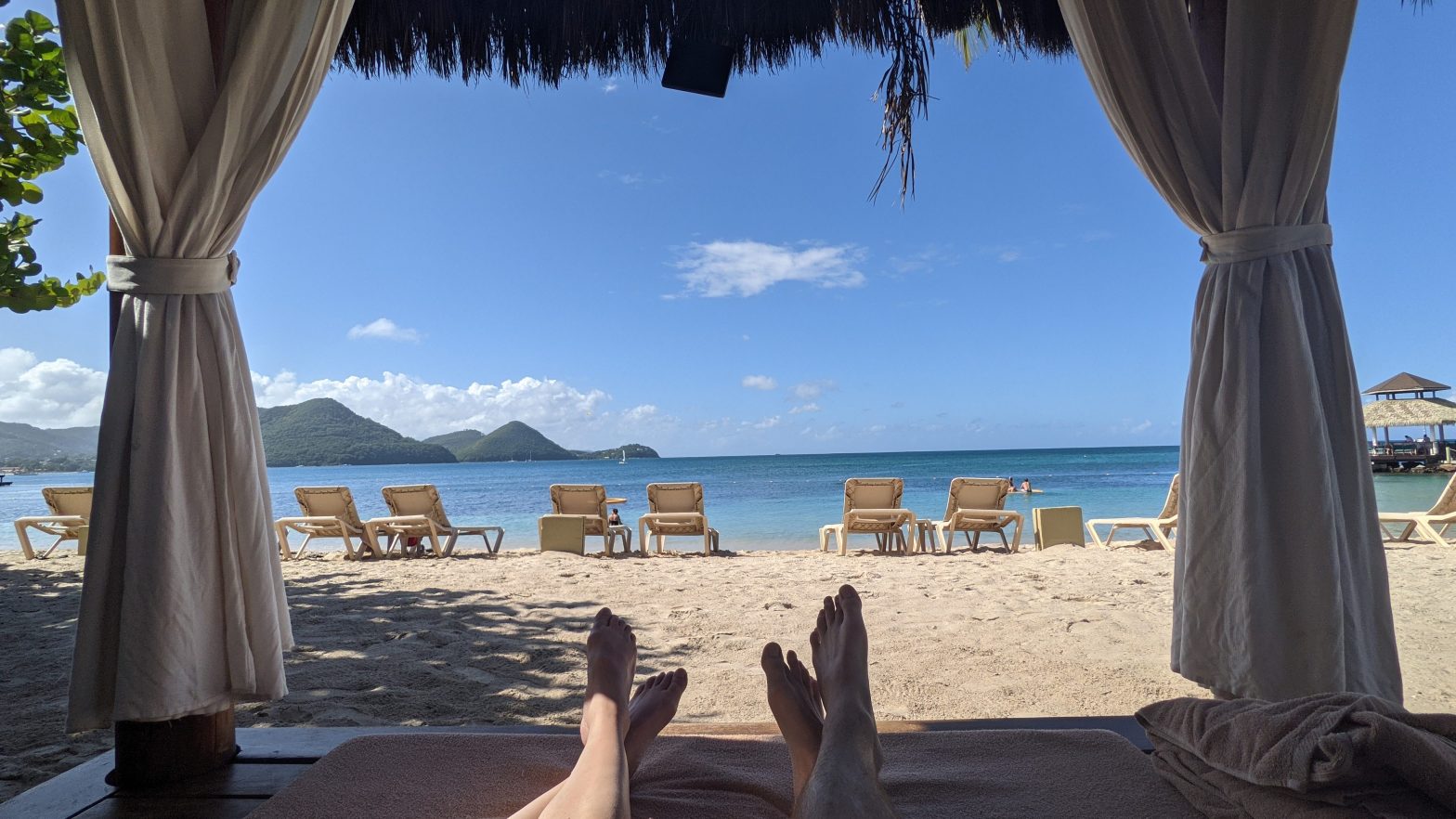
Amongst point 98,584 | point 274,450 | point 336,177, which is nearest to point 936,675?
point 98,584

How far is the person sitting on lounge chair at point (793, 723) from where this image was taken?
2.98ft

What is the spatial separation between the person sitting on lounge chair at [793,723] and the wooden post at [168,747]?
850 mm

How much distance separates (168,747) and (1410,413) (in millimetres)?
15275

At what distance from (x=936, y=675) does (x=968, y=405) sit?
2633cm

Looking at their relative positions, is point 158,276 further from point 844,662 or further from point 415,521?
point 415,521

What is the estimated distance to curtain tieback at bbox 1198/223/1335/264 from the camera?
61.0 inches

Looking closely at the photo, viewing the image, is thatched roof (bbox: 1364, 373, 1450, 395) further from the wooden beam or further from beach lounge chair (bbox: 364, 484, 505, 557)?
beach lounge chair (bbox: 364, 484, 505, 557)

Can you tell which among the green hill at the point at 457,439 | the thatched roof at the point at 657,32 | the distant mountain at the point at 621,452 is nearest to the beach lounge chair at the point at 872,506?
the thatched roof at the point at 657,32

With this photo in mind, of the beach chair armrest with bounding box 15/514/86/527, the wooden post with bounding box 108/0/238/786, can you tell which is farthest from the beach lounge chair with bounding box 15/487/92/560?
the wooden post with bounding box 108/0/238/786

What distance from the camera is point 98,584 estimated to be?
55.4 inches

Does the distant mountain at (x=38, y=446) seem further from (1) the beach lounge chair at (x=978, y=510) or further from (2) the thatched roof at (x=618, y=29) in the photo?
(1) the beach lounge chair at (x=978, y=510)

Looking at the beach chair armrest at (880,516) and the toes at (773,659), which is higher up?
the toes at (773,659)

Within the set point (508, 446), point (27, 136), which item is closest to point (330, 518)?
point (27, 136)

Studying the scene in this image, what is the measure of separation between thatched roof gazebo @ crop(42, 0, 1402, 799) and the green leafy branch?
103 cm
